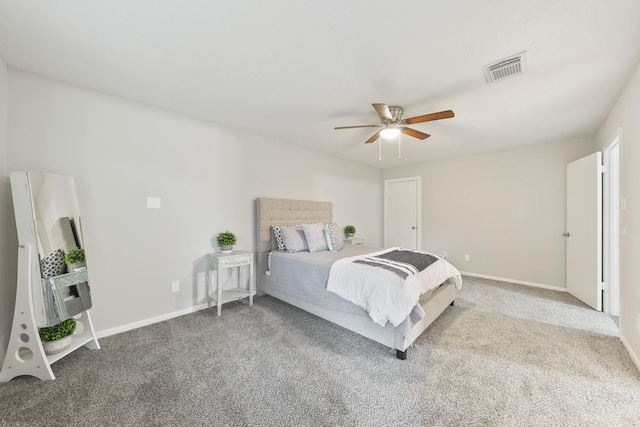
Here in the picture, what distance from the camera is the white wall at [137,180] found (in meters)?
2.16

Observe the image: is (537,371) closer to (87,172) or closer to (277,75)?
(277,75)

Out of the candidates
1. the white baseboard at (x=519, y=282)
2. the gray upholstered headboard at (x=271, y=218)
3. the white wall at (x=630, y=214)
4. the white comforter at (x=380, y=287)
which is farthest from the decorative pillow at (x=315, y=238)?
the white baseboard at (x=519, y=282)

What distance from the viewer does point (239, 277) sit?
3.40m

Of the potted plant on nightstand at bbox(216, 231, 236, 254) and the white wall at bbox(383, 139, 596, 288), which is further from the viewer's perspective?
the white wall at bbox(383, 139, 596, 288)

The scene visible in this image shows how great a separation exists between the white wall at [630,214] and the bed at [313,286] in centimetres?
135

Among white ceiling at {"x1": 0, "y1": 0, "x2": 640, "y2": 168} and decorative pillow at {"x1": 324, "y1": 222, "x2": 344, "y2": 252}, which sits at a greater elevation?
white ceiling at {"x1": 0, "y1": 0, "x2": 640, "y2": 168}

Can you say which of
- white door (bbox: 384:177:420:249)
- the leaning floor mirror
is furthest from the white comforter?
white door (bbox: 384:177:420:249)

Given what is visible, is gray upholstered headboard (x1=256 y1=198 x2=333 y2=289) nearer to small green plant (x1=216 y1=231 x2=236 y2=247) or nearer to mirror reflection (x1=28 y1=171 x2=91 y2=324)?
small green plant (x1=216 y1=231 x2=236 y2=247)

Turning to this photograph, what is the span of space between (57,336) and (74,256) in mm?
622

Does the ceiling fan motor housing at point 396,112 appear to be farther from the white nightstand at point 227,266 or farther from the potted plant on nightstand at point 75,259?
the potted plant on nightstand at point 75,259

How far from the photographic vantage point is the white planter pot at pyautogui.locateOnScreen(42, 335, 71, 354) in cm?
188

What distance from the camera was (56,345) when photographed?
6.27 ft

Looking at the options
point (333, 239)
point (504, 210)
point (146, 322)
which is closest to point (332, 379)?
point (333, 239)

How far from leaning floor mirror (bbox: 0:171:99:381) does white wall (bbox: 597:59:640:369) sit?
14.8ft
